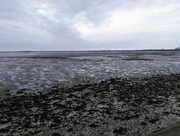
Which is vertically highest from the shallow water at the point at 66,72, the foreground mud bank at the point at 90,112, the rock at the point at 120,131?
the rock at the point at 120,131

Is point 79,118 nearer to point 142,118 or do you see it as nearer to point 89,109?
point 89,109

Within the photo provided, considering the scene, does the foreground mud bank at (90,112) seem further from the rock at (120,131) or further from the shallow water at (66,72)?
the shallow water at (66,72)

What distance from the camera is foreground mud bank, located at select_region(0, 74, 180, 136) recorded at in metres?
9.86

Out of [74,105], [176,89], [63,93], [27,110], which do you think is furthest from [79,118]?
[176,89]

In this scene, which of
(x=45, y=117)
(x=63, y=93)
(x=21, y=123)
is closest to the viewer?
(x=21, y=123)

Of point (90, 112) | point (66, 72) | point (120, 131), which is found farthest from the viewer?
point (66, 72)

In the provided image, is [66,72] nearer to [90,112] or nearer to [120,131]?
[90,112]

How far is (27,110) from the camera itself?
13117 mm

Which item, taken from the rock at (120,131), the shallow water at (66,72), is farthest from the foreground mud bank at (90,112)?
the shallow water at (66,72)

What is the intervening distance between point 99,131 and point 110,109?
348 centimetres

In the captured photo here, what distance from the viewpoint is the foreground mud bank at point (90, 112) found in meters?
9.86

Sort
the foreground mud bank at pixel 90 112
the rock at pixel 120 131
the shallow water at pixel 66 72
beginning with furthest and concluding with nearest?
the shallow water at pixel 66 72
the foreground mud bank at pixel 90 112
the rock at pixel 120 131

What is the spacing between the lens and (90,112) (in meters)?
12.5

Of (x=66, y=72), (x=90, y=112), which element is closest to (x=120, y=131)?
(x=90, y=112)
